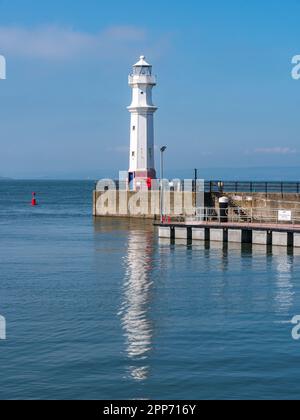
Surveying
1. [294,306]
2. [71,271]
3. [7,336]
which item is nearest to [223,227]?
[71,271]

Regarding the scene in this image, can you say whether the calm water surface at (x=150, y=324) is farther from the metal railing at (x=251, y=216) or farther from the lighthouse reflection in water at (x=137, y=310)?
the metal railing at (x=251, y=216)

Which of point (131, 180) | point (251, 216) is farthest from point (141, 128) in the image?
point (251, 216)

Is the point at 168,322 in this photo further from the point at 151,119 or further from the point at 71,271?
the point at 151,119

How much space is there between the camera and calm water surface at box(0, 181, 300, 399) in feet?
57.5

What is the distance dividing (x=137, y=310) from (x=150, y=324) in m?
1.94

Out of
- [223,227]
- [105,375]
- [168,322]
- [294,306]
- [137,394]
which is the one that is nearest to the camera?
[137,394]

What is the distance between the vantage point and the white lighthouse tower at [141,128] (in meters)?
60.2

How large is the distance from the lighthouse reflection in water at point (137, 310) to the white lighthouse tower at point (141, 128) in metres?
19.7

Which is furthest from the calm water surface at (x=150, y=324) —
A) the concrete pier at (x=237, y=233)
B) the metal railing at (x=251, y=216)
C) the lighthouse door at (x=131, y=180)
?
the lighthouse door at (x=131, y=180)

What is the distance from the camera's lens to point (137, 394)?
16.9 metres

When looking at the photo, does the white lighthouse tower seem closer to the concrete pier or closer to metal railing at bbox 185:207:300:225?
metal railing at bbox 185:207:300:225

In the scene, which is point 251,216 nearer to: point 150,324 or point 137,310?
point 137,310

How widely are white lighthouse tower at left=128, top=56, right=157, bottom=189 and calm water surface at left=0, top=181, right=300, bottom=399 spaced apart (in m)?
20.9

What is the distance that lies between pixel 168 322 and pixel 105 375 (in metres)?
5.27
